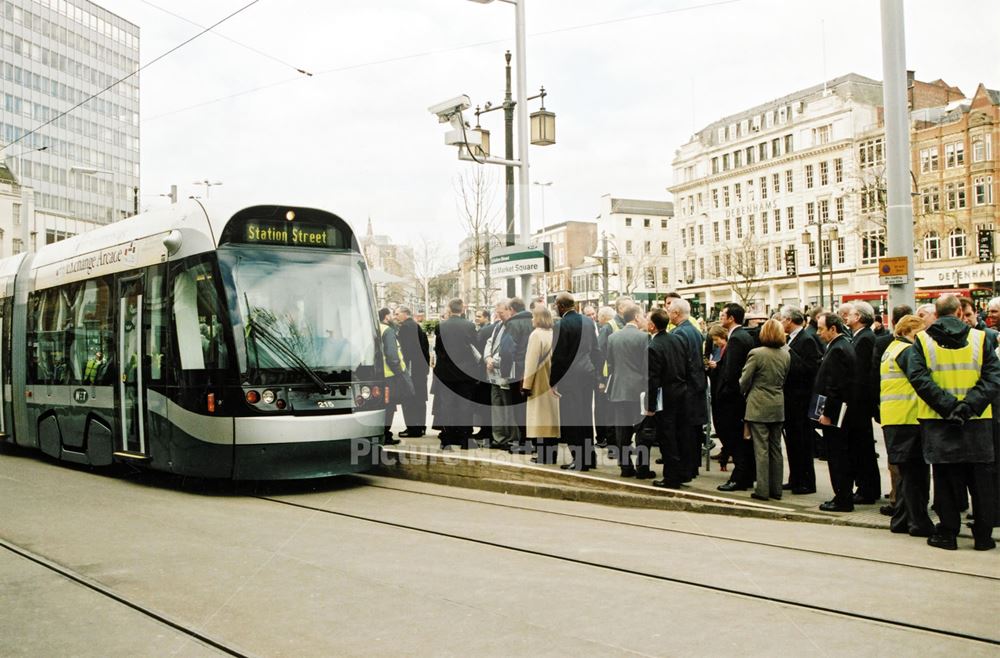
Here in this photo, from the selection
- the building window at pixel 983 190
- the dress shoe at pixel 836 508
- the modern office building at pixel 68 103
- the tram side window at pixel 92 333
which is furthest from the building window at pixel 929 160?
the modern office building at pixel 68 103

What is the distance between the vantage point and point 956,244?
5788 cm

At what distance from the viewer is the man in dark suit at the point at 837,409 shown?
26.9 feet

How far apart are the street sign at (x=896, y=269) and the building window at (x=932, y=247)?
53.5m

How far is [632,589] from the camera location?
5.64 meters

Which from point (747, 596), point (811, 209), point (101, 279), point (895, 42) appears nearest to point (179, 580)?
point (747, 596)

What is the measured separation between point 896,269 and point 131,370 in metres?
8.98

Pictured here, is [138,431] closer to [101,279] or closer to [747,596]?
[101,279]

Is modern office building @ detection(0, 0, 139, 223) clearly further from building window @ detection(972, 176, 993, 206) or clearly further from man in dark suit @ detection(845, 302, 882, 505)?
man in dark suit @ detection(845, 302, 882, 505)

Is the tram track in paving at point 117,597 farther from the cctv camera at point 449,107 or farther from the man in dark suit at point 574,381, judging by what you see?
the cctv camera at point 449,107

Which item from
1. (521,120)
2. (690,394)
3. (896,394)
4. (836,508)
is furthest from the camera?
(521,120)

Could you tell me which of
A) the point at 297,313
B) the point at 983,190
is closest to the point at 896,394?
the point at 297,313

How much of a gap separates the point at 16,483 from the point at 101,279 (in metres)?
2.66

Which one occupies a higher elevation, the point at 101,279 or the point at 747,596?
the point at 101,279

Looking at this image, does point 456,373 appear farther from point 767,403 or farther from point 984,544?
point 984,544
